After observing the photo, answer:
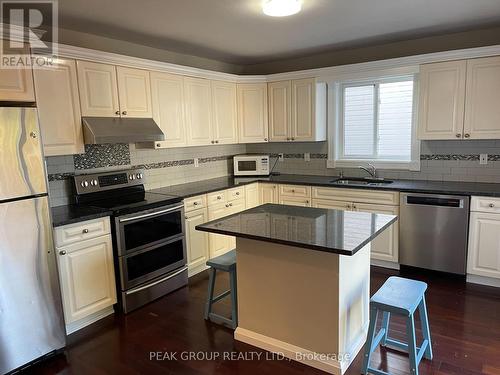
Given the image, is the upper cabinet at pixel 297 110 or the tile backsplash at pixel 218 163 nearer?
the tile backsplash at pixel 218 163

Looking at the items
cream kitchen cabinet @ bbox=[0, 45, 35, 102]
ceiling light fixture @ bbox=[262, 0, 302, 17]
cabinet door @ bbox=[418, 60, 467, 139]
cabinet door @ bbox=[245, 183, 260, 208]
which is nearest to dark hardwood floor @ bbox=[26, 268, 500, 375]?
cabinet door @ bbox=[245, 183, 260, 208]

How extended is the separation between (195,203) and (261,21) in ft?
6.14

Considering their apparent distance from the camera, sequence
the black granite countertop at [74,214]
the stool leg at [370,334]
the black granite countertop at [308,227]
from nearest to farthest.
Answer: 1. the black granite countertop at [308,227]
2. the stool leg at [370,334]
3. the black granite countertop at [74,214]

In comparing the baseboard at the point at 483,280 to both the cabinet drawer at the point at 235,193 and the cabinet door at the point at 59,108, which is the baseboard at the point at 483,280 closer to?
the cabinet drawer at the point at 235,193

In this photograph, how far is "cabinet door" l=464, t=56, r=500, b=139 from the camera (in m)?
3.35

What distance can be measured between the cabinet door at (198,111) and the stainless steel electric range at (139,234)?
0.86 m

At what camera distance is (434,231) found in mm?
3469

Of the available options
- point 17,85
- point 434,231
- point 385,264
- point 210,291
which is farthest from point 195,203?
point 434,231

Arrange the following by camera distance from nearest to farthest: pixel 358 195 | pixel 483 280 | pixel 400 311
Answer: pixel 400 311 → pixel 483 280 → pixel 358 195

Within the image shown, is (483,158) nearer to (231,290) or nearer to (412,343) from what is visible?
(412,343)

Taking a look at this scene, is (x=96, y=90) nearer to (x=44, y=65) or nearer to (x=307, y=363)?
(x=44, y=65)

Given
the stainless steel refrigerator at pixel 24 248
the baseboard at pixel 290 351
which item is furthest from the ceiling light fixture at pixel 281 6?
the baseboard at pixel 290 351

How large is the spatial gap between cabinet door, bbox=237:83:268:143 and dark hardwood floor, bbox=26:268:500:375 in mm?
2284

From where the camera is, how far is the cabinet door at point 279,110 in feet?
15.0
